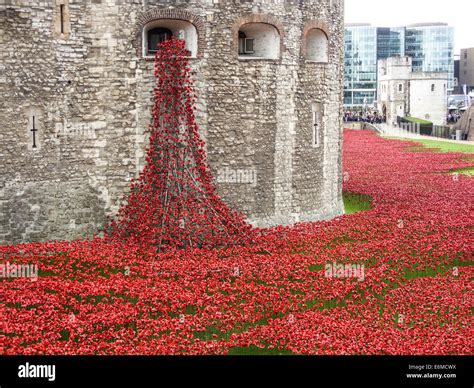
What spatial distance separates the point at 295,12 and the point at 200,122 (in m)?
→ 4.07

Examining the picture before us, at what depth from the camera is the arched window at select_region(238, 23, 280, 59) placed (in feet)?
68.0

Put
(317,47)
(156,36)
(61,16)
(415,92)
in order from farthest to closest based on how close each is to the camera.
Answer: (415,92)
(317,47)
(156,36)
(61,16)

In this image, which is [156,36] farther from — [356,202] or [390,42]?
[390,42]

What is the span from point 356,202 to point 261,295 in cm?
1321

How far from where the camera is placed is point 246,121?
66.4 feet

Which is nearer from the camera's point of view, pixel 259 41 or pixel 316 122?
pixel 259 41

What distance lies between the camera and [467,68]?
152m

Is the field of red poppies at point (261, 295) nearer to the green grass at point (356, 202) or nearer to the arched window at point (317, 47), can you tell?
the green grass at point (356, 202)

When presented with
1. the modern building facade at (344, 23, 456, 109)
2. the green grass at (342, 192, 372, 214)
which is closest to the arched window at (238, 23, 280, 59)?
the green grass at (342, 192, 372, 214)

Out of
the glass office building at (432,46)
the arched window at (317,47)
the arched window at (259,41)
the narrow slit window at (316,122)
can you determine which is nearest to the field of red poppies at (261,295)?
the narrow slit window at (316,122)

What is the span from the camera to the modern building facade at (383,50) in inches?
5782

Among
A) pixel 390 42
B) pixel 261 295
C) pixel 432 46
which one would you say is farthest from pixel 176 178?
pixel 390 42

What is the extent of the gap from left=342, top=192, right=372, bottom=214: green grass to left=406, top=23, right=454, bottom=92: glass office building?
120329 millimetres

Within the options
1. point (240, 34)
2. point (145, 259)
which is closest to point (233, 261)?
point (145, 259)
